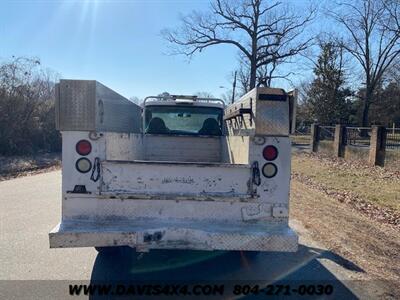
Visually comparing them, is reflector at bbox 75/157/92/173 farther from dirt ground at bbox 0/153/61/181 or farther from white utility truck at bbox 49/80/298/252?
dirt ground at bbox 0/153/61/181

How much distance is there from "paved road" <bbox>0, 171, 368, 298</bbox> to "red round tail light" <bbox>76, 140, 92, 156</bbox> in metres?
1.29

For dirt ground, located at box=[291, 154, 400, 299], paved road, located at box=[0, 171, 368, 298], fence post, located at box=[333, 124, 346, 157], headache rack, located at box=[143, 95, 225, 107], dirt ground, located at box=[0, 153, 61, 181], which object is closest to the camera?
paved road, located at box=[0, 171, 368, 298]

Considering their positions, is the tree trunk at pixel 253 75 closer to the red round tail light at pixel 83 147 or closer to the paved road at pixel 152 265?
the paved road at pixel 152 265

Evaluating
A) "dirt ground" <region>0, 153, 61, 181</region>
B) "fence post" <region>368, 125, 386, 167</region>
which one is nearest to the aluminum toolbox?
"dirt ground" <region>0, 153, 61, 181</region>

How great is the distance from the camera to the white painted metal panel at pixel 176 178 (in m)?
4.44

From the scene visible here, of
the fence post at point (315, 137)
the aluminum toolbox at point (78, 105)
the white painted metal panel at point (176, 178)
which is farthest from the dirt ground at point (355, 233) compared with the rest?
the fence post at point (315, 137)

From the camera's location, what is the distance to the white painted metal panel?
14.6 feet

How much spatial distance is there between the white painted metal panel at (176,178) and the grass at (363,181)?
19.3ft

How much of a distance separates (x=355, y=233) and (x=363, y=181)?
7.29 metres

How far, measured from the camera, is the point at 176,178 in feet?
14.7

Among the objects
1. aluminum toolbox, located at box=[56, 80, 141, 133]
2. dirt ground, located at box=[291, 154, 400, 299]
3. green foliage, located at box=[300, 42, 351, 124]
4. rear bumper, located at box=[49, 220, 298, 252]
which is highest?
green foliage, located at box=[300, 42, 351, 124]

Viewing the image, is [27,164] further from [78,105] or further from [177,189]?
[177,189]

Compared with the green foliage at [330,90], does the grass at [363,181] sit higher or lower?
lower

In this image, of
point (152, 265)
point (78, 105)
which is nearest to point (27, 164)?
point (152, 265)
